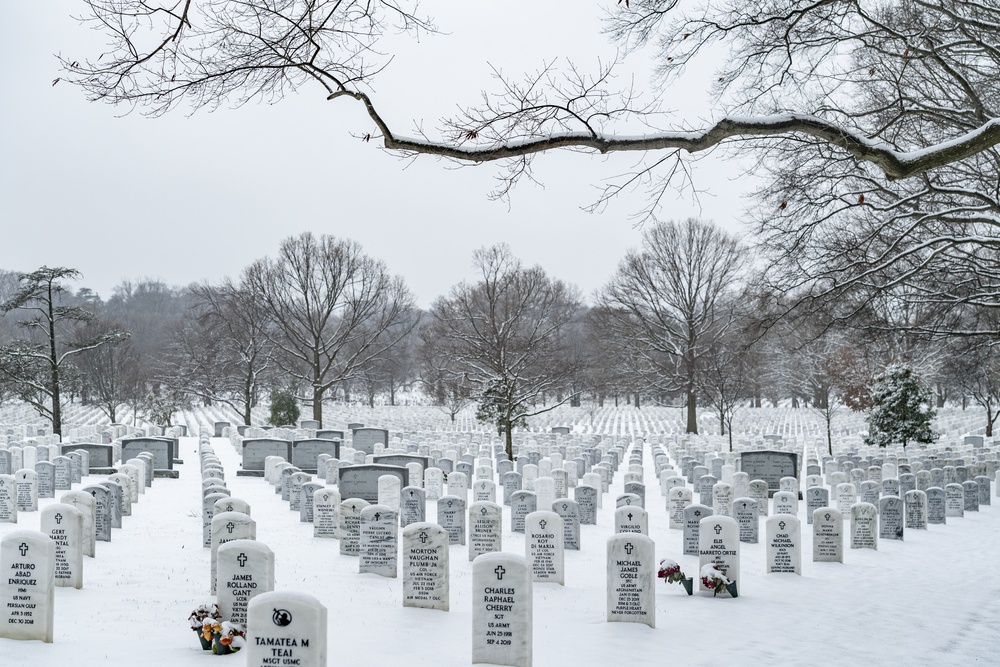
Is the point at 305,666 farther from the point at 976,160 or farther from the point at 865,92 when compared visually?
the point at 976,160

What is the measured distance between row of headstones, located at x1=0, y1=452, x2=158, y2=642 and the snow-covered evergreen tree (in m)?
26.2

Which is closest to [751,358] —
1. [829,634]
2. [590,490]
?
[590,490]

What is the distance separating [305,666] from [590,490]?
10.1m

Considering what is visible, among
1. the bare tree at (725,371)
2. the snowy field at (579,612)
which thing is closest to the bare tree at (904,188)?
the snowy field at (579,612)

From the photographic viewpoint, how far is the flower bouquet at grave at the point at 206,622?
19.6 ft

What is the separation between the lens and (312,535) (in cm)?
1238

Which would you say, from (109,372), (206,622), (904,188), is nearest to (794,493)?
(904,188)

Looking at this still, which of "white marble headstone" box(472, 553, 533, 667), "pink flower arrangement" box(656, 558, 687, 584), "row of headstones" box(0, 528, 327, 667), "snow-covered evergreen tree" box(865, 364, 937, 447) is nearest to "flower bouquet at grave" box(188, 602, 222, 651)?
"row of headstones" box(0, 528, 327, 667)

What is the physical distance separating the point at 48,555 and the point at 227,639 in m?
1.67

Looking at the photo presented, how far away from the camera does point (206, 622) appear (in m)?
5.97

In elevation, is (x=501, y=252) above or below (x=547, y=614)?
above

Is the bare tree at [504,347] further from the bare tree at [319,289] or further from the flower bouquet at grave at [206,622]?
the flower bouquet at grave at [206,622]

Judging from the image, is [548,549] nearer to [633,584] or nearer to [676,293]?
[633,584]

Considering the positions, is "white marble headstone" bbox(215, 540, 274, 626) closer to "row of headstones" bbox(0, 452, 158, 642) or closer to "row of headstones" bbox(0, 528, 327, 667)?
"row of headstones" bbox(0, 528, 327, 667)
